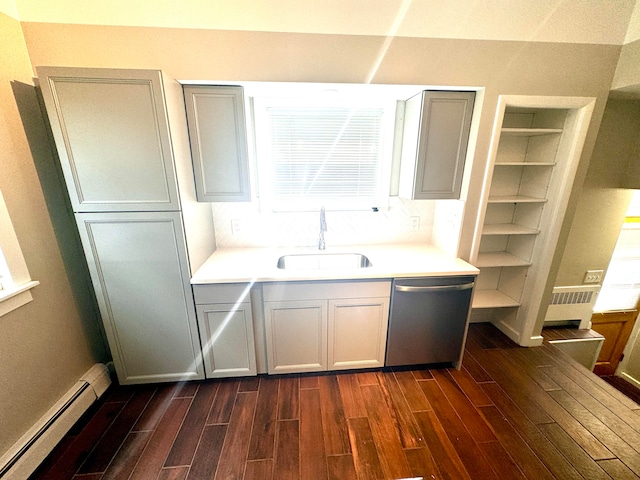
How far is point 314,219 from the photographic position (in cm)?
230

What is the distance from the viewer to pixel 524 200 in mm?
2021

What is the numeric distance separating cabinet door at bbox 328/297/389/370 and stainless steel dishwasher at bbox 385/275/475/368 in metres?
0.07

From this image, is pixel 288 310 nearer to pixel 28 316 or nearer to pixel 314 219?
pixel 314 219

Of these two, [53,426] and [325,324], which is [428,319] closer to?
[325,324]

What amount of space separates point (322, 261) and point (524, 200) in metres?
1.79

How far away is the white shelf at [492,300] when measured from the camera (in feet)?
7.48

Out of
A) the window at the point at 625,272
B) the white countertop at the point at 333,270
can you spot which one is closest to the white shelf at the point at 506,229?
the white countertop at the point at 333,270

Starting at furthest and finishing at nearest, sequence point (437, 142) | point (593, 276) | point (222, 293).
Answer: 1. point (593, 276)
2. point (437, 142)
3. point (222, 293)

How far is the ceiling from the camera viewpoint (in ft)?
4.86

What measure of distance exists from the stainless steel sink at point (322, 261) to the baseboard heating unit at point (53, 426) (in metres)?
1.59

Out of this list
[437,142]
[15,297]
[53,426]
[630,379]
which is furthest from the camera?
[630,379]

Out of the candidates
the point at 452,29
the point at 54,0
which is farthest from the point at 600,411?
the point at 54,0

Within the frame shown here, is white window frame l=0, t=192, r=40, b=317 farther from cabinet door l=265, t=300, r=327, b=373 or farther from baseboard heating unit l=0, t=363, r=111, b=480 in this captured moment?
cabinet door l=265, t=300, r=327, b=373

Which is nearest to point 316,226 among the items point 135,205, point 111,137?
point 135,205
